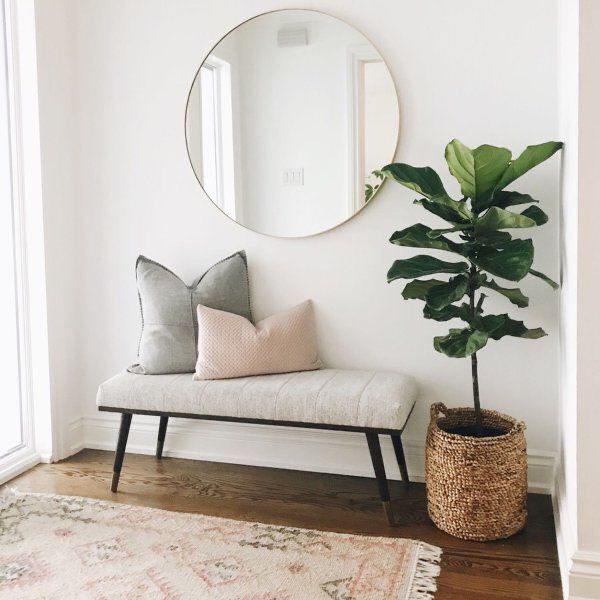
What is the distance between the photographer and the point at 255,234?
3.10 m

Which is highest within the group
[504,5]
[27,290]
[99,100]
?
[504,5]

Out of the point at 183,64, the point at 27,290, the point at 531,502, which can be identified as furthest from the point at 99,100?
the point at 531,502

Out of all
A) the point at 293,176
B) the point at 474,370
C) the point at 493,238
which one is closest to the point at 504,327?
the point at 474,370

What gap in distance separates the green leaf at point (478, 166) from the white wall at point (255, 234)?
16.3 inches

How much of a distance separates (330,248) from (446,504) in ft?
3.78

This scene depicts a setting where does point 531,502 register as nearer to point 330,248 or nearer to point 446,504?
point 446,504

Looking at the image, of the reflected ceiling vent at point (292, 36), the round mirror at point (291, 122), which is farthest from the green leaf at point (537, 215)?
the reflected ceiling vent at point (292, 36)

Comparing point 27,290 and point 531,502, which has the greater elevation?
point 27,290

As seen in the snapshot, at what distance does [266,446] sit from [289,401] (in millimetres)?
614

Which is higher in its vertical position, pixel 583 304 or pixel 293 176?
pixel 293 176

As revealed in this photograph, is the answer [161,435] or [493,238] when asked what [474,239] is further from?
[161,435]

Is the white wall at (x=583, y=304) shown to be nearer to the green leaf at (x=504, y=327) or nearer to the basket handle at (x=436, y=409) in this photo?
the green leaf at (x=504, y=327)

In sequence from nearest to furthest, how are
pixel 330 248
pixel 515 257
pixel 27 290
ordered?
1. pixel 515 257
2. pixel 330 248
3. pixel 27 290

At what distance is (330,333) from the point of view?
3.04 m
